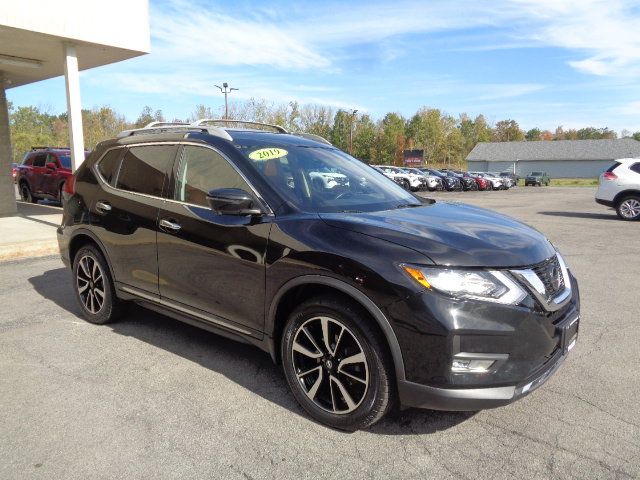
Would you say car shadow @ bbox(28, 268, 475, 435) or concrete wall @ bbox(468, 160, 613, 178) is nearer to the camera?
car shadow @ bbox(28, 268, 475, 435)

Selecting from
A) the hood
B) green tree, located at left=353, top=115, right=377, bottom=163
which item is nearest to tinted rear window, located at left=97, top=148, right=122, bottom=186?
the hood

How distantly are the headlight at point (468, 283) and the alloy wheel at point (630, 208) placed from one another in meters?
13.9

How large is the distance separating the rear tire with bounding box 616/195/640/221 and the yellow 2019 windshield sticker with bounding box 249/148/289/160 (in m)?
13.7

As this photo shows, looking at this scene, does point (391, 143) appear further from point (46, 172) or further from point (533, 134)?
point (46, 172)

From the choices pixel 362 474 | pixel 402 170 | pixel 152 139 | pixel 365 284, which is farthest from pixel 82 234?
pixel 402 170

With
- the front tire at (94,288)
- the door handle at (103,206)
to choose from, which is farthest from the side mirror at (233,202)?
the front tire at (94,288)

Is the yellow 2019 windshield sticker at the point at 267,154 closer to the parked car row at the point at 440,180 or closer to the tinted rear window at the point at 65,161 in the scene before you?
the tinted rear window at the point at 65,161

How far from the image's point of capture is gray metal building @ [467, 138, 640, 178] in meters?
74.9

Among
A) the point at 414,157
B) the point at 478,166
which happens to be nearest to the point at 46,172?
the point at 414,157

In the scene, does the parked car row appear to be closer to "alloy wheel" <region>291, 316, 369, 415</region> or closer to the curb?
the curb

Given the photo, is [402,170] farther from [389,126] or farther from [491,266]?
[389,126]

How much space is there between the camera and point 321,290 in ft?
9.55

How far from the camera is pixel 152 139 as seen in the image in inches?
165

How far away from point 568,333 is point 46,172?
53.1 ft
